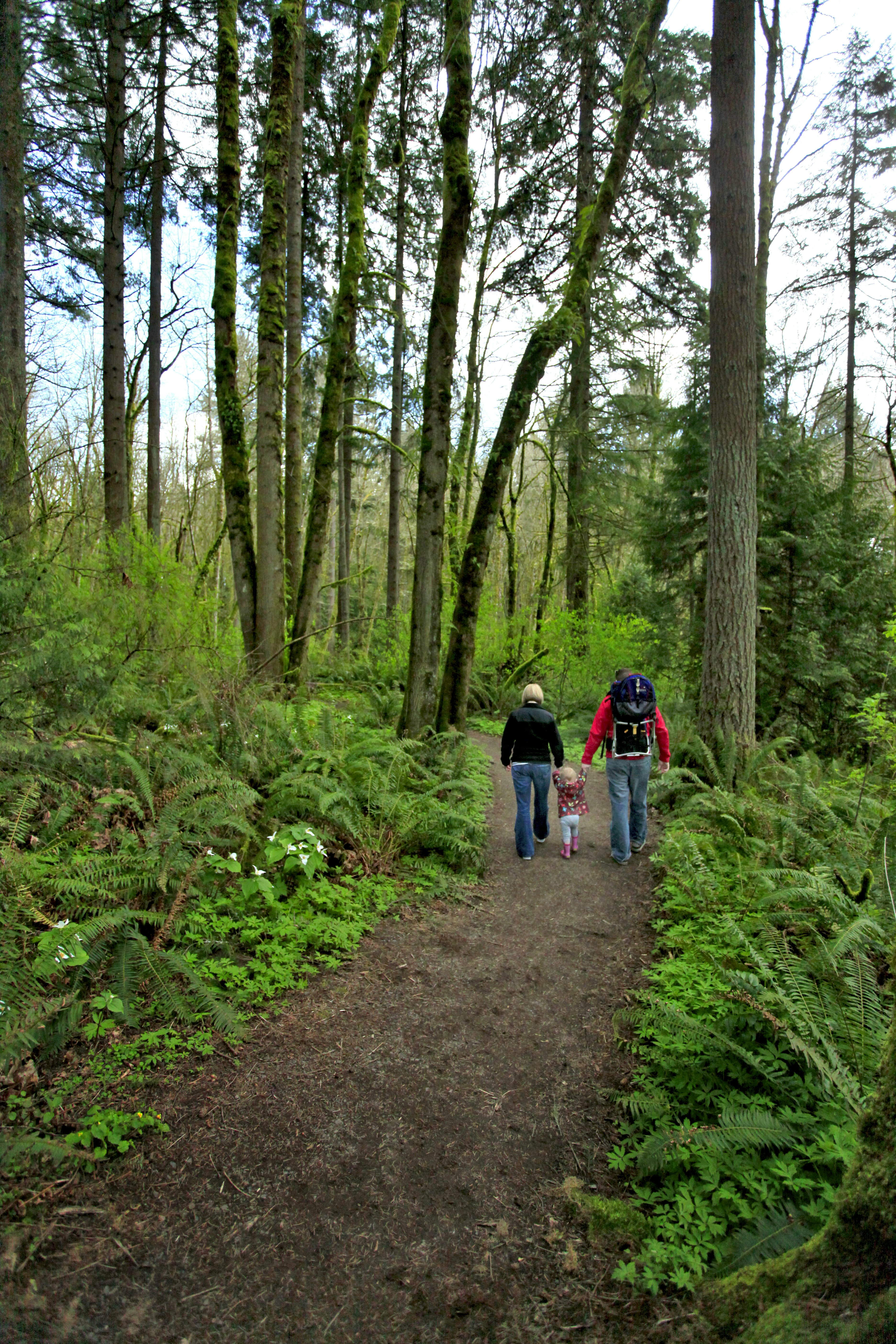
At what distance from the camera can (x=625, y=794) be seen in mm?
6688

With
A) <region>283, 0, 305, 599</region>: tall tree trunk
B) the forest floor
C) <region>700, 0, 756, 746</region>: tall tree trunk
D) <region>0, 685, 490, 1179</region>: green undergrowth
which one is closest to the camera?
the forest floor

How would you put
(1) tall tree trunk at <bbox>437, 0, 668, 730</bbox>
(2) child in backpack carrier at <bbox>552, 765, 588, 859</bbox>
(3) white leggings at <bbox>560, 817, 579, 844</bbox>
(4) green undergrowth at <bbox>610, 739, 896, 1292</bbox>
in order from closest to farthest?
(4) green undergrowth at <bbox>610, 739, 896, 1292</bbox> → (2) child in backpack carrier at <bbox>552, 765, 588, 859</bbox> → (3) white leggings at <bbox>560, 817, 579, 844</bbox> → (1) tall tree trunk at <bbox>437, 0, 668, 730</bbox>

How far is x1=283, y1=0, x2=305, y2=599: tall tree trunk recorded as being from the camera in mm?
10398

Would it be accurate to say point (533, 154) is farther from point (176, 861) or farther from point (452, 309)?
point (176, 861)

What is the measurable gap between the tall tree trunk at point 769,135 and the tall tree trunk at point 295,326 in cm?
942

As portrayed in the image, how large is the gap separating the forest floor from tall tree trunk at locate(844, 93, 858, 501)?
1717 centimetres

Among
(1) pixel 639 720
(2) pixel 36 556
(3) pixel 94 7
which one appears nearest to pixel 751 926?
(1) pixel 639 720

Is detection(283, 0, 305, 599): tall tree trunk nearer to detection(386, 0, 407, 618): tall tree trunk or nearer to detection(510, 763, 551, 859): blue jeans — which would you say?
detection(386, 0, 407, 618): tall tree trunk

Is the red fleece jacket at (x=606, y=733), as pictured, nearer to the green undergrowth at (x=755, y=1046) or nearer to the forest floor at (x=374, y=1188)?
the green undergrowth at (x=755, y=1046)

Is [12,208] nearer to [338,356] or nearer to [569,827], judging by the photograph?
[338,356]

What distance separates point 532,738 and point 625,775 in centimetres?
101

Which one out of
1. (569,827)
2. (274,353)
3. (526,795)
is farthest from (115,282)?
(569,827)

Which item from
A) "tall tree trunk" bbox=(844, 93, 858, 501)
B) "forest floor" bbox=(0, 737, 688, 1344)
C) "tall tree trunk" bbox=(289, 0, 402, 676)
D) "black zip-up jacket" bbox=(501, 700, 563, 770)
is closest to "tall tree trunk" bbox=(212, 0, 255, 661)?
"tall tree trunk" bbox=(289, 0, 402, 676)

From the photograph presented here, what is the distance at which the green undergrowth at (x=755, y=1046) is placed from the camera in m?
2.43
